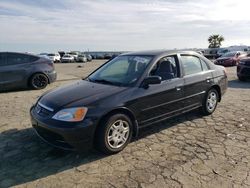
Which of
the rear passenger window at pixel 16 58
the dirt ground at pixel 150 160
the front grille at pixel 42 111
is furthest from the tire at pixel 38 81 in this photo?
the front grille at pixel 42 111

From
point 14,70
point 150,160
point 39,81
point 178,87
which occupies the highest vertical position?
point 14,70

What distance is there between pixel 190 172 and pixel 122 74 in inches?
83.7

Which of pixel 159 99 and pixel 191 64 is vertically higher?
pixel 191 64

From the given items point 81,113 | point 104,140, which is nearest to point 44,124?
point 81,113

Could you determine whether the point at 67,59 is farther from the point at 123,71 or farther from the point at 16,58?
the point at 123,71

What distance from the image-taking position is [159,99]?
4664mm

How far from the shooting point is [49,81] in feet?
33.9

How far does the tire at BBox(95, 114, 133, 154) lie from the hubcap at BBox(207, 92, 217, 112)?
8.33ft

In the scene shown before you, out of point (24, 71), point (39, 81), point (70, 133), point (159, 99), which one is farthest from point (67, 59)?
point (70, 133)

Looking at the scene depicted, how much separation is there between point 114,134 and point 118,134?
0.26 ft

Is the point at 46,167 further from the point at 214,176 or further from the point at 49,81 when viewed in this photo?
the point at 49,81

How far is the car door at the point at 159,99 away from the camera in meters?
4.38

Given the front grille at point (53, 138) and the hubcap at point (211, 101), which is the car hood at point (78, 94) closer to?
the front grille at point (53, 138)

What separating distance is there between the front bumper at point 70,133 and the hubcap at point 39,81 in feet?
20.9
